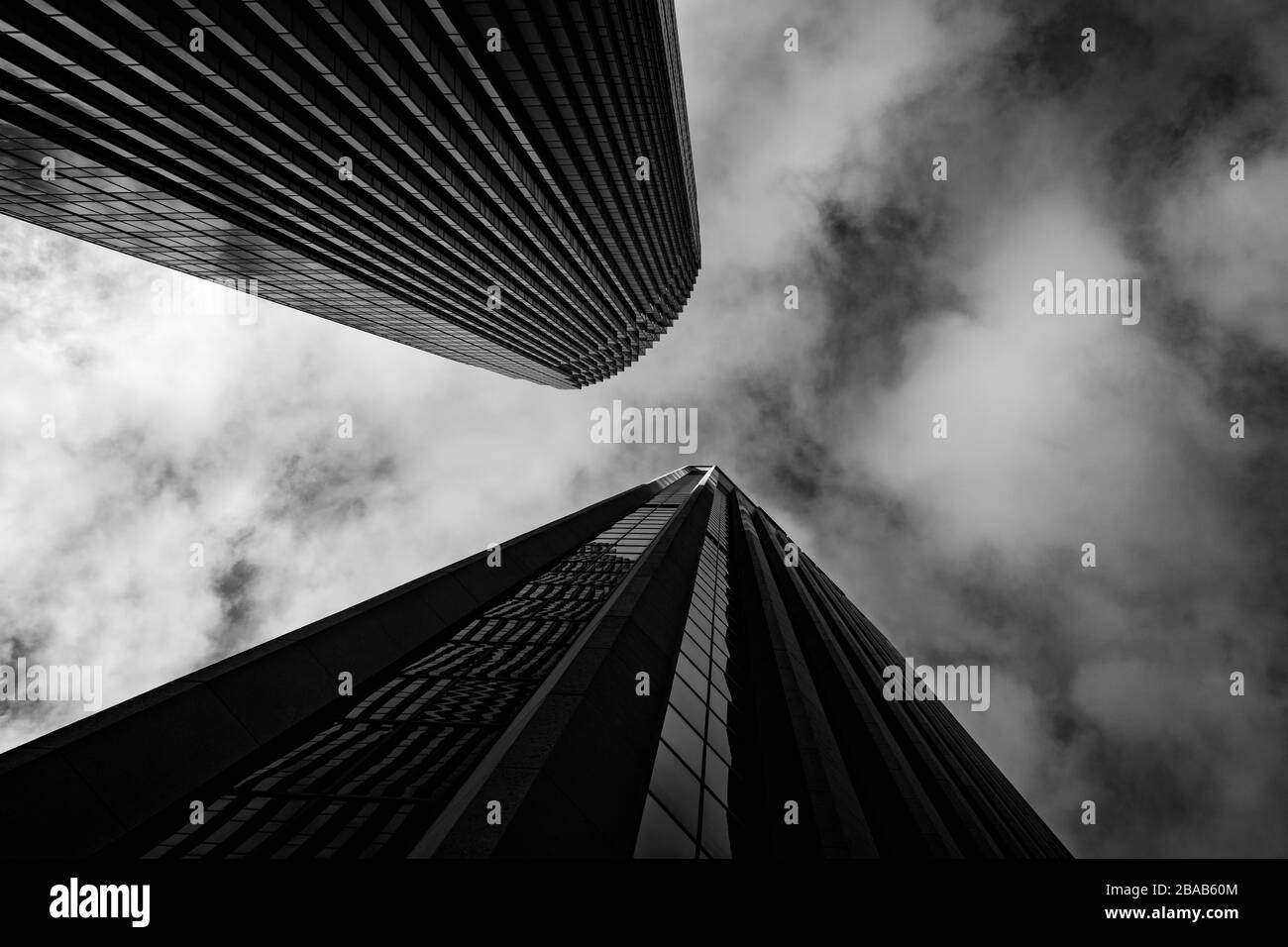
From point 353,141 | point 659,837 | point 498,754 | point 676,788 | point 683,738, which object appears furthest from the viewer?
point 353,141

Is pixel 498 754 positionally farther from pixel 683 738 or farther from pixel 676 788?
pixel 683 738

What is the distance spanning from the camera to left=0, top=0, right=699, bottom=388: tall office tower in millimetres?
26203

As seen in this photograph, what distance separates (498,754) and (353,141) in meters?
35.4

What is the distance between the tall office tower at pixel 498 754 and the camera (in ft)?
31.6

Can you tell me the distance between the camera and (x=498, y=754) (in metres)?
9.55

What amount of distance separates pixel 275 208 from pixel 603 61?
21.6 meters

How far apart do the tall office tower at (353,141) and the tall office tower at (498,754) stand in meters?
23.7

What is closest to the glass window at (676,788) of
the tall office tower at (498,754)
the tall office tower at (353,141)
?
the tall office tower at (498,754)

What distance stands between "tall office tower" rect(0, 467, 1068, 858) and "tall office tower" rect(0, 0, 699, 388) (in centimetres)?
2367

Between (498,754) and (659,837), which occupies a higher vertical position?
(498,754)

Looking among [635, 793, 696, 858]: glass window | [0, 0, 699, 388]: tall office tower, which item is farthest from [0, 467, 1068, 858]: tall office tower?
[0, 0, 699, 388]: tall office tower

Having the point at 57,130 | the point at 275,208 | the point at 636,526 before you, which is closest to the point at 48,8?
the point at 57,130

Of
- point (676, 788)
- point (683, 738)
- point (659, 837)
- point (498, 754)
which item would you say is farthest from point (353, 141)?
point (659, 837)

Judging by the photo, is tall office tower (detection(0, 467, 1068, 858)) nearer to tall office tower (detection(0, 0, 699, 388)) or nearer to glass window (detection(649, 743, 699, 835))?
glass window (detection(649, 743, 699, 835))
